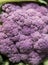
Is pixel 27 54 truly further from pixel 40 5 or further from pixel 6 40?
pixel 40 5

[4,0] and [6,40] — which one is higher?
[4,0]

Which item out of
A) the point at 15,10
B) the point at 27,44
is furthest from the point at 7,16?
the point at 27,44

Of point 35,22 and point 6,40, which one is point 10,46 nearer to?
point 6,40

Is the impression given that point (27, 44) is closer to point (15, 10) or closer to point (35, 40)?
point (35, 40)

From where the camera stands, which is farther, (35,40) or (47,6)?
(47,6)

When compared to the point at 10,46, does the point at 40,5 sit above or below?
above
